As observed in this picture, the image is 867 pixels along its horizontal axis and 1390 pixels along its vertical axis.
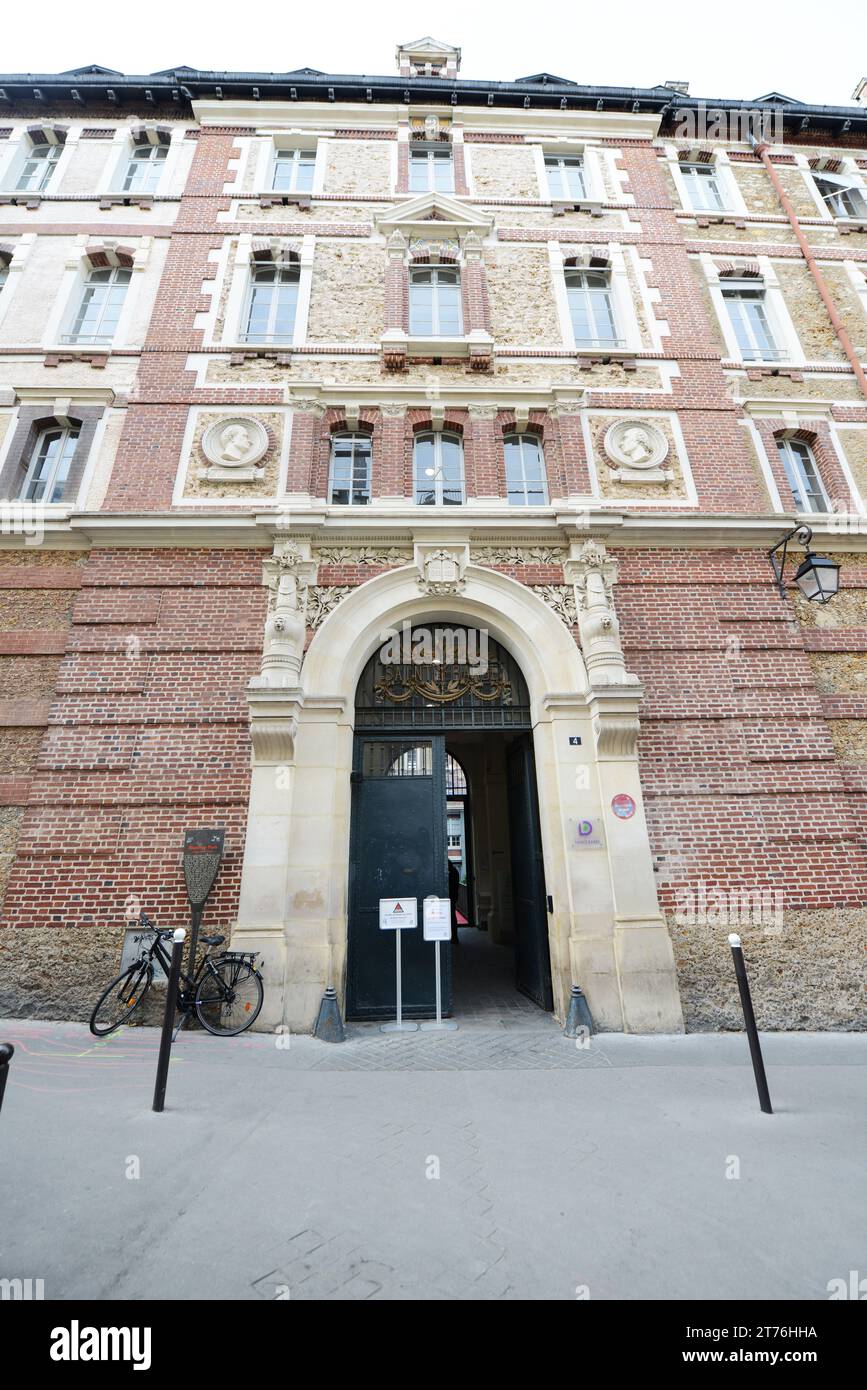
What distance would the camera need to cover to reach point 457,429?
9414mm

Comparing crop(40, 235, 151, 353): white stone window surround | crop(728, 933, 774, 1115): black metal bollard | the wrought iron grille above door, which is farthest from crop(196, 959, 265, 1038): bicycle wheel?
crop(40, 235, 151, 353): white stone window surround

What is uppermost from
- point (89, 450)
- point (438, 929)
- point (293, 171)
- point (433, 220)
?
point (293, 171)

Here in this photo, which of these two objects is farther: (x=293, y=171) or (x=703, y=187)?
(x=703, y=187)

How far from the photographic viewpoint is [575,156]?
12.7 m

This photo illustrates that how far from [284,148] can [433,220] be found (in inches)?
162

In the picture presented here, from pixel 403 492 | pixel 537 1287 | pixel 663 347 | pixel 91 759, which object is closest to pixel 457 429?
pixel 403 492

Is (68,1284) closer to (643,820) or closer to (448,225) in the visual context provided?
(643,820)

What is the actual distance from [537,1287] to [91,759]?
23.0ft

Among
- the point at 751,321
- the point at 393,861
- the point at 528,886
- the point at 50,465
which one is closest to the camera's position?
the point at 393,861

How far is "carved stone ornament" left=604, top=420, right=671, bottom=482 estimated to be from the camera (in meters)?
9.08

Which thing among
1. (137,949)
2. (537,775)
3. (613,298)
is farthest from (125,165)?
(137,949)

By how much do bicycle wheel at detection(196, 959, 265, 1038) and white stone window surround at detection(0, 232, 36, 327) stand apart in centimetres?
1164

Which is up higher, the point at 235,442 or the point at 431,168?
the point at 431,168

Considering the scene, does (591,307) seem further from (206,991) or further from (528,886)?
(206,991)
